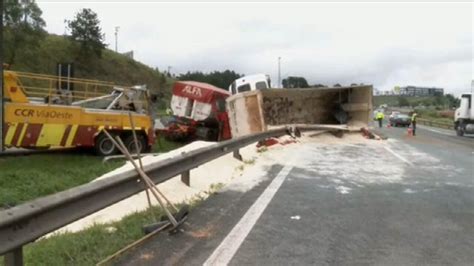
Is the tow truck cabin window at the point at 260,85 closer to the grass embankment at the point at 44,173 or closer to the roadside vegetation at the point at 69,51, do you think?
the grass embankment at the point at 44,173

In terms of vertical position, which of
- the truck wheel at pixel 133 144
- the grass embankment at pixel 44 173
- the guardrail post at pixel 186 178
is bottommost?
the grass embankment at pixel 44 173

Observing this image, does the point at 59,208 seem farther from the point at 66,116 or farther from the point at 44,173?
the point at 66,116

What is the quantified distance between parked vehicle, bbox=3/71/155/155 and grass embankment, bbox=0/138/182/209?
0.57 meters

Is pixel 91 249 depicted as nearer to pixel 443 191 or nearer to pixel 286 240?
pixel 286 240

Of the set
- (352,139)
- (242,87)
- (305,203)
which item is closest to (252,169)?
(305,203)

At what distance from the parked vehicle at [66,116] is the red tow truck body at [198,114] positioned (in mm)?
5456

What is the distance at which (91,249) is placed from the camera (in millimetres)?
5500

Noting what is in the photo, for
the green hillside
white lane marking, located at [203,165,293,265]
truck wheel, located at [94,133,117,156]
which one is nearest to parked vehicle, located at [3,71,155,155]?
truck wheel, located at [94,133,117,156]

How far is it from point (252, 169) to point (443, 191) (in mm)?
3768

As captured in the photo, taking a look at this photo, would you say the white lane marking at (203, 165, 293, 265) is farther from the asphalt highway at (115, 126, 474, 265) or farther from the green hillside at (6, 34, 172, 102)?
the green hillside at (6, 34, 172, 102)

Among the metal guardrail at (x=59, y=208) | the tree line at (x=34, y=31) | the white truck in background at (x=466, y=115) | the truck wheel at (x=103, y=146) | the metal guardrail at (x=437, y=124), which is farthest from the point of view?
the tree line at (x=34, y=31)

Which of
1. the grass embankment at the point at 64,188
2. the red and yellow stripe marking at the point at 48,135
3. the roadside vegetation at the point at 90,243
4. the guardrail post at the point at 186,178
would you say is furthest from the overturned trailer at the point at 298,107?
the roadside vegetation at the point at 90,243

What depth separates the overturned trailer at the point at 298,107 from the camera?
2203cm

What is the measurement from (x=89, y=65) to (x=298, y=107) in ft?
216
